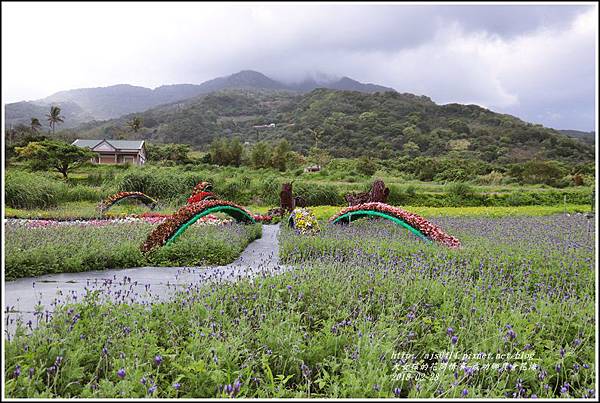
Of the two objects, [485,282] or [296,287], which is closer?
[296,287]

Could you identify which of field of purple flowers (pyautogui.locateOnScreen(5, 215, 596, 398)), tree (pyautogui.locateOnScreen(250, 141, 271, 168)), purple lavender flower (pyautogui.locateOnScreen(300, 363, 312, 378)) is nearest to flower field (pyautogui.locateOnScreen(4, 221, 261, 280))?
field of purple flowers (pyautogui.locateOnScreen(5, 215, 596, 398))

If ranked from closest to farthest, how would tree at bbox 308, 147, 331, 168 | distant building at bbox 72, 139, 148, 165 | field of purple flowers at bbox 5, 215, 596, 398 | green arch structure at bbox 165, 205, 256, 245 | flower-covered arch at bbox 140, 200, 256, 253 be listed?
field of purple flowers at bbox 5, 215, 596, 398 < flower-covered arch at bbox 140, 200, 256, 253 < green arch structure at bbox 165, 205, 256, 245 < distant building at bbox 72, 139, 148, 165 < tree at bbox 308, 147, 331, 168

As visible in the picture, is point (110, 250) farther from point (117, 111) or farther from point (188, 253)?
point (117, 111)

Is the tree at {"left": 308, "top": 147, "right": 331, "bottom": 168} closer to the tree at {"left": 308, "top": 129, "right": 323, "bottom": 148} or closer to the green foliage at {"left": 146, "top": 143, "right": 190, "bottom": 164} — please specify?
the tree at {"left": 308, "top": 129, "right": 323, "bottom": 148}

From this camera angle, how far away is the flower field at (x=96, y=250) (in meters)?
4.69

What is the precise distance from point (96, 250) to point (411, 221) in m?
4.41

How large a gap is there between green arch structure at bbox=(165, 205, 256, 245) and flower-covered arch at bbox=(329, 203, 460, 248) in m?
2.01

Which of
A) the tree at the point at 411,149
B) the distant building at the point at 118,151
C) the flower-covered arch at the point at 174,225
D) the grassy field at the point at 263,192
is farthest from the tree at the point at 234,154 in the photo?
the flower-covered arch at the point at 174,225

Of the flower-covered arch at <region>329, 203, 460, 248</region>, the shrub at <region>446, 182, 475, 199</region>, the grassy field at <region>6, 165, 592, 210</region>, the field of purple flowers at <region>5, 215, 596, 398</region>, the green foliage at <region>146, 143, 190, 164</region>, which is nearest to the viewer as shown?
the field of purple flowers at <region>5, 215, 596, 398</region>

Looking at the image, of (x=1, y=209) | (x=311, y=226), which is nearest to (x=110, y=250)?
(x=311, y=226)

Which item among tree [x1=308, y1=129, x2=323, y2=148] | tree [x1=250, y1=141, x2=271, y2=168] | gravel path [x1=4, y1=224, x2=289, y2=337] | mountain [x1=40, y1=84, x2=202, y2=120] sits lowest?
gravel path [x1=4, y1=224, x2=289, y2=337]

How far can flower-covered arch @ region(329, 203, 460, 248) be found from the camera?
638cm

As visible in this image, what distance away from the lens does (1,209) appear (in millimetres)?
1554

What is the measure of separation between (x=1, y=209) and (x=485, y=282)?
3.82 metres
